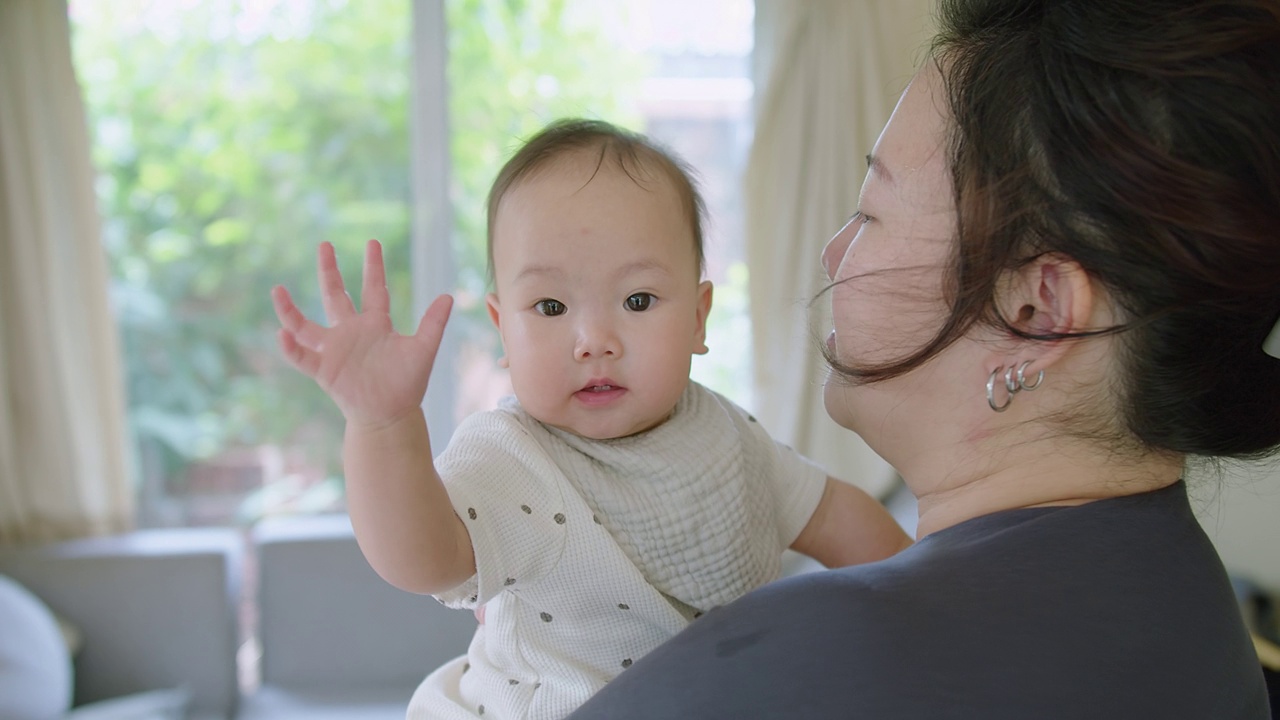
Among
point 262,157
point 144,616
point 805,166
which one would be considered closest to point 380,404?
point 805,166

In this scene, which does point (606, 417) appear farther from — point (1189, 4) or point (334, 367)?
point (1189, 4)

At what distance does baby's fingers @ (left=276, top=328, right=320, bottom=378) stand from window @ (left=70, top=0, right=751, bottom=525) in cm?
Answer: 255

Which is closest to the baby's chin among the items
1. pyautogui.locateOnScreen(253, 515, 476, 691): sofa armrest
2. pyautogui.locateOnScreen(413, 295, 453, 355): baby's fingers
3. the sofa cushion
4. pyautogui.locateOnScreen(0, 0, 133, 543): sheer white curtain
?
pyautogui.locateOnScreen(413, 295, 453, 355): baby's fingers

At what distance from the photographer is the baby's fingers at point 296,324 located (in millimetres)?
753

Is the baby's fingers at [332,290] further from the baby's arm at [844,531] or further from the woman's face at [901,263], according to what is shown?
the baby's arm at [844,531]

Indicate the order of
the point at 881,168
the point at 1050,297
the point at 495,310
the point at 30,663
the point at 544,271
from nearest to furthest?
the point at 1050,297
the point at 881,168
the point at 544,271
the point at 495,310
the point at 30,663

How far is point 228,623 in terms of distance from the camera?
3133 millimetres

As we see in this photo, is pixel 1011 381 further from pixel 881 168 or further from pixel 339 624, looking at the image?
pixel 339 624

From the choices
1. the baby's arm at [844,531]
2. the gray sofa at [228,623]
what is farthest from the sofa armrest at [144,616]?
the baby's arm at [844,531]

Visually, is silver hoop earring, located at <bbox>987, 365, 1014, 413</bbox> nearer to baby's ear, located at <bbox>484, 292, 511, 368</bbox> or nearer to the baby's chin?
the baby's chin

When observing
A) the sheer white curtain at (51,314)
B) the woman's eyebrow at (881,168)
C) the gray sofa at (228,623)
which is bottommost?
the gray sofa at (228,623)

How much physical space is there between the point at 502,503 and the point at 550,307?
0.19 metres

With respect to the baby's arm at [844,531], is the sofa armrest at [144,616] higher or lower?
lower

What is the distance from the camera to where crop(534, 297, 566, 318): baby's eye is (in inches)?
37.6
